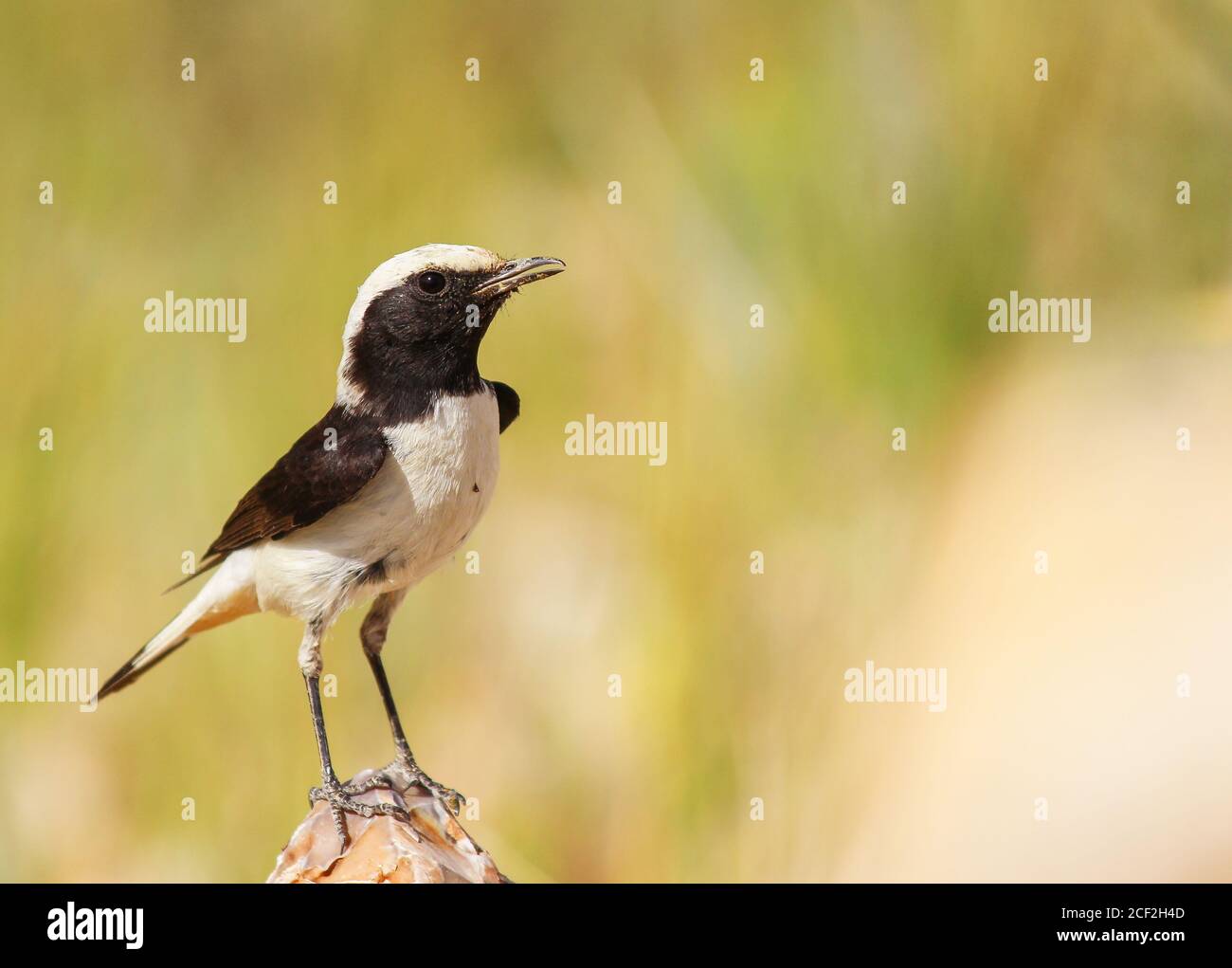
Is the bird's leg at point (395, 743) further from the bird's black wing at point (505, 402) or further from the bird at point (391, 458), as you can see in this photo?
the bird's black wing at point (505, 402)

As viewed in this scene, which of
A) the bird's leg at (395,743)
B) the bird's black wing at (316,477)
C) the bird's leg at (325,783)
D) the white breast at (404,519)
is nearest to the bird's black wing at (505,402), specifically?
the white breast at (404,519)

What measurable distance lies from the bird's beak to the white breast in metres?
0.39

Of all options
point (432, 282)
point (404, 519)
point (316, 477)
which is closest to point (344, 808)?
point (404, 519)

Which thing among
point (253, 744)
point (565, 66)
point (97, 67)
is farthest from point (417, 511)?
point (97, 67)

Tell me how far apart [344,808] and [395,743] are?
1.90ft

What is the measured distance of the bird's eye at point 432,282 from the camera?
15.0 ft

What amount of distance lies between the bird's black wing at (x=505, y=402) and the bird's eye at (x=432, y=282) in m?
0.69

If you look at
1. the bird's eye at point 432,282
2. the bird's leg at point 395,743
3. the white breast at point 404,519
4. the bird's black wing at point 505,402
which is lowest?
the bird's leg at point 395,743

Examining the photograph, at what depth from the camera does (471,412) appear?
4594 millimetres

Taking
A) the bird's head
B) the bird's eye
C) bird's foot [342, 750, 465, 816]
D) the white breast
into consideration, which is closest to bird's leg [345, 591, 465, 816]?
bird's foot [342, 750, 465, 816]

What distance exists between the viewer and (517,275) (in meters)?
4.56

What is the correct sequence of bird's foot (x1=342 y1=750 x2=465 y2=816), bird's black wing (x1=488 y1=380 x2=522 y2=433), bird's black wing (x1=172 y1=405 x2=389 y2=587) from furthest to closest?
bird's black wing (x1=488 y1=380 x2=522 y2=433)
bird's foot (x1=342 y1=750 x2=465 y2=816)
bird's black wing (x1=172 y1=405 x2=389 y2=587)

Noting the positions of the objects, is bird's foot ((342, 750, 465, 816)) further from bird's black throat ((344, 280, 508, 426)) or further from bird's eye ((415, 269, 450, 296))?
bird's eye ((415, 269, 450, 296))

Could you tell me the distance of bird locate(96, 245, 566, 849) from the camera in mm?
4516
